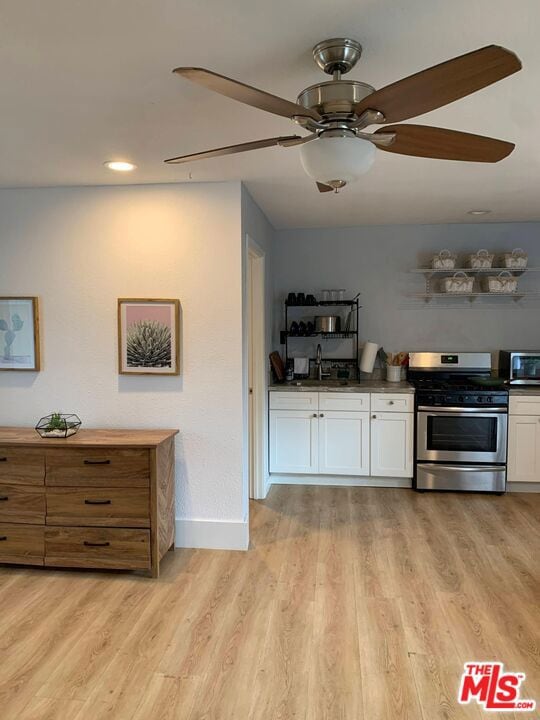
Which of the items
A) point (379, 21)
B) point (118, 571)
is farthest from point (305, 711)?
point (379, 21)

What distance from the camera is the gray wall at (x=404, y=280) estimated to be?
484 cm

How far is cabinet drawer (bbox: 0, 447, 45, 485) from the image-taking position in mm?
2990

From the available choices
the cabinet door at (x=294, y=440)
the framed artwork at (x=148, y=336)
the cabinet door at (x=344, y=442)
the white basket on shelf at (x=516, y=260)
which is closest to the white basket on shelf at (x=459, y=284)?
the white basket on shelf at (x=516, y=260)

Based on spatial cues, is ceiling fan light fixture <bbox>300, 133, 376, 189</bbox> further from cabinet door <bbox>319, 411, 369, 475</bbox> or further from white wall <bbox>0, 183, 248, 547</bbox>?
cabinet door <bbox>319, 411, 369, 475</bbox>

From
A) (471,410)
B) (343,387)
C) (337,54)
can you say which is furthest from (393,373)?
(337,54)

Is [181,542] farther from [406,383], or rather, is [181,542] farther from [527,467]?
[527,467]

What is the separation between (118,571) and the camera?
305cm

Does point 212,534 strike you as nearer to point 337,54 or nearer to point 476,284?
point 337,54

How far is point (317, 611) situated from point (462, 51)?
2.49 meters

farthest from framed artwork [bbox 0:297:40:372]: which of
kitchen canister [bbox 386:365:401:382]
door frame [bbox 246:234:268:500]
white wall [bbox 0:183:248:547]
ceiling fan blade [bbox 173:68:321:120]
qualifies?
kitchen canister [bbox 386:365:401:382]

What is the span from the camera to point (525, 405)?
4309mm

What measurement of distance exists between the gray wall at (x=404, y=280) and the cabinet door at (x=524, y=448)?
858 millimetres

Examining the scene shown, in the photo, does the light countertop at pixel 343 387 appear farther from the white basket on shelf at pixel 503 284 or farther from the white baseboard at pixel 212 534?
the white baseboard at pixel 212 534

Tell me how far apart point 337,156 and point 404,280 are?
3630 millimetres
